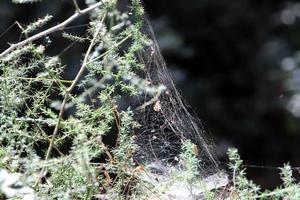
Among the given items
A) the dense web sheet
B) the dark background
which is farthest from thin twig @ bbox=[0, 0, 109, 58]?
the dark background

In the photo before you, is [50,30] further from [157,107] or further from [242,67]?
[242,67]

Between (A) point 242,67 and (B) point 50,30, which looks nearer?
(B) point 50,30

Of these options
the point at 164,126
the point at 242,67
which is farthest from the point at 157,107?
the point at 242,67

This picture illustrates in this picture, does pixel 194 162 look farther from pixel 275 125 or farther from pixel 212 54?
pixel 275 125

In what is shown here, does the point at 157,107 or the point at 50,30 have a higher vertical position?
the point at 50,30

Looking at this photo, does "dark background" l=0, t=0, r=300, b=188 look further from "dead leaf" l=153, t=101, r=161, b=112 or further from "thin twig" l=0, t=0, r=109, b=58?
"thin twig" l=0, t=0, r=109, b=58

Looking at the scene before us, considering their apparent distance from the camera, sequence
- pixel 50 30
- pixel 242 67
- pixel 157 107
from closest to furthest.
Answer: pixel 50 30, pixel 157 107, pixel 242 67

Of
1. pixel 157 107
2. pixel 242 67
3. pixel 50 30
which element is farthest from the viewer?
pixel 242 67
